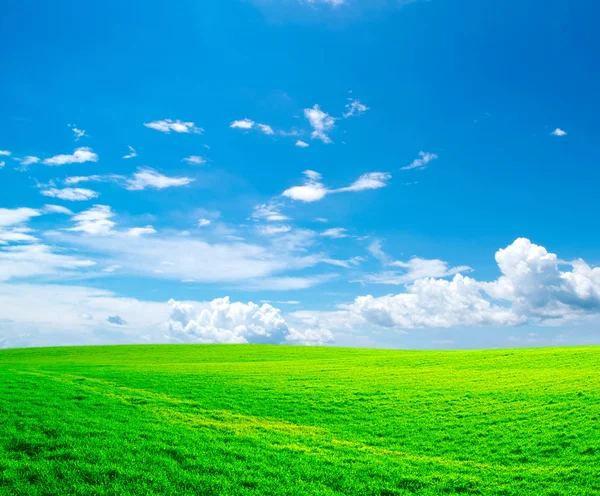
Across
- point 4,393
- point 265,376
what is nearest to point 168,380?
point 265,376

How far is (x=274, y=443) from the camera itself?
852 inches

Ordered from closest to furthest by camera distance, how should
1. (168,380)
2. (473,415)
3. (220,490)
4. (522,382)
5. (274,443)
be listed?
(220,490) → (274,443) → (473,415) → (522,382) → (168,380)

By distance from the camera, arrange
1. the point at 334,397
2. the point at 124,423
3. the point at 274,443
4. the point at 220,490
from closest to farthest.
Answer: the point at 220,490 < the point at 274,443 < the point at 124,423 < the point at 334,397

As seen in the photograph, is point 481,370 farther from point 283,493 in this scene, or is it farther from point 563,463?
point 283,493

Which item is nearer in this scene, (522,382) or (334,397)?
(334,397)

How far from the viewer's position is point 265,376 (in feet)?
145

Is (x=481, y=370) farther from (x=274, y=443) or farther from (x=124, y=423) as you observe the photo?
(x=124, y=423)

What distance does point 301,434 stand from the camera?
23.9 metres

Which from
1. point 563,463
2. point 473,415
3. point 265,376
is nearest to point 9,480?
point 563,463

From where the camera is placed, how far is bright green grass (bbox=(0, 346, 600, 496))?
54.5 feet

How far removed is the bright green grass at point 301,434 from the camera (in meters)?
16.6

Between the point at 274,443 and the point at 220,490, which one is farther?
the point at 274,443

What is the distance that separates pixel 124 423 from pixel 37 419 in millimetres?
4161

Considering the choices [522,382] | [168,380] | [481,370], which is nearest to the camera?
[522,382]
